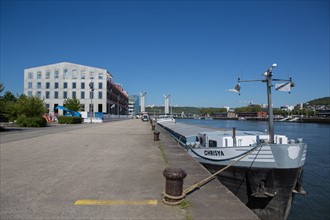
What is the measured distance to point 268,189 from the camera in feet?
32.1

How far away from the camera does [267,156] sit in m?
9.46

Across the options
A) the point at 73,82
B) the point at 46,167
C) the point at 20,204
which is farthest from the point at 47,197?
the point at 73,82

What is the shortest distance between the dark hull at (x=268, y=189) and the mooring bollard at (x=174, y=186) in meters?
5.69

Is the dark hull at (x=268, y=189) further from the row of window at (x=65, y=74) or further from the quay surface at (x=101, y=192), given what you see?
the row of window at (x=65, y=74)

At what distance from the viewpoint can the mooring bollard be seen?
199 inches

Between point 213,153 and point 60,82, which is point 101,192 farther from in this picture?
point 60,82

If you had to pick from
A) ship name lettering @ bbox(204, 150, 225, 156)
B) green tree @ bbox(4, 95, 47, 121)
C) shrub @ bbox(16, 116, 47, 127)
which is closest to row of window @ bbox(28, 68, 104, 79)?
green tree @ bbox(4, 95, 47, 121)

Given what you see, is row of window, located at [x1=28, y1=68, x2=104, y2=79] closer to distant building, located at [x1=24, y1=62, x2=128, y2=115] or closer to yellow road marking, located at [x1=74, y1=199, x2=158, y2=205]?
distant building, located at [x1=24, y1=62, x2=128, y2=115]

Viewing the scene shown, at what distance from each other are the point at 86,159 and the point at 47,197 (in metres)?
5.02

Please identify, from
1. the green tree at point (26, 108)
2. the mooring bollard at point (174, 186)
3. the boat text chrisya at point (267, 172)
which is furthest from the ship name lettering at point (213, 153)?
the green tree at point (26, 108)

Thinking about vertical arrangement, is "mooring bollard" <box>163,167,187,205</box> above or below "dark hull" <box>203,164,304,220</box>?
above

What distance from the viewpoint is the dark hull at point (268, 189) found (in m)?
9.48

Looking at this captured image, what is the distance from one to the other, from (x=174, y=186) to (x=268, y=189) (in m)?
6.24

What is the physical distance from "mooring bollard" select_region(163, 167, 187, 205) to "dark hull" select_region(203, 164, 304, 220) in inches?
224
